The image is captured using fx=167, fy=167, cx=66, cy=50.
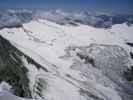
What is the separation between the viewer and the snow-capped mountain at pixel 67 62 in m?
28.2

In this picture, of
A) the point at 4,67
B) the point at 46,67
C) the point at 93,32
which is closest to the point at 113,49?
the point at 93,32

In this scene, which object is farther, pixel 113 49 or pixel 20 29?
pixel 20 29

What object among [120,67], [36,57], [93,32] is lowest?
[120,67]

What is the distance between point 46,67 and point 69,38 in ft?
58.8

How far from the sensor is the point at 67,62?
38.3 meters

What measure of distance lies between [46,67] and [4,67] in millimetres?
10670

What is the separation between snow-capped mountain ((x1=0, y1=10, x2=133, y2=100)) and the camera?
2815 cm

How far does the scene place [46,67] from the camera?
114 ft

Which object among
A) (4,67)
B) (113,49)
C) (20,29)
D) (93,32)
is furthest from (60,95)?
(20,29)

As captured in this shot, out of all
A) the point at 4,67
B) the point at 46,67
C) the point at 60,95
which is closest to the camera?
the point at 60,95

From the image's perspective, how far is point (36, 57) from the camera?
39000 mm

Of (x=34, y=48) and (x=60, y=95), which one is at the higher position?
(x=34, y=48)

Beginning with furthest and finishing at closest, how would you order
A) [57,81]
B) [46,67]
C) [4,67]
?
[4,67] < [46,67] < [57,81]

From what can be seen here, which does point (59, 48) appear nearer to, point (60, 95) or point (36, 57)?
point (36, 57)
